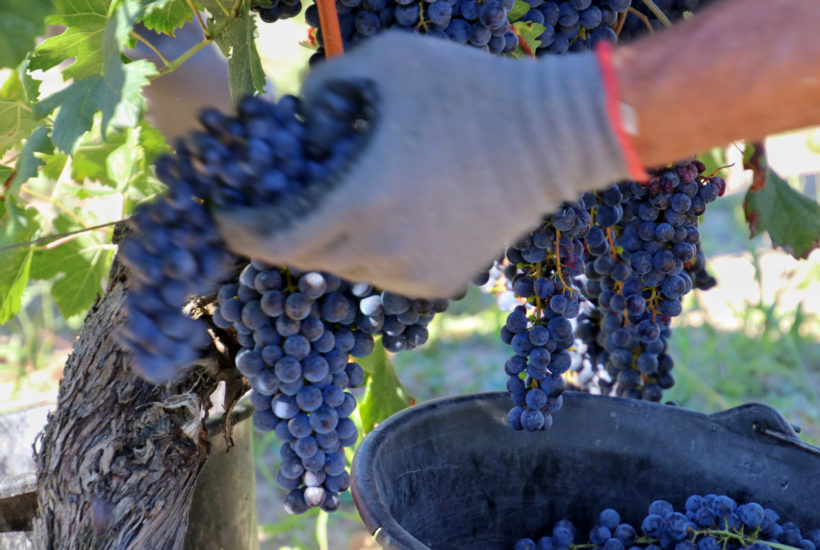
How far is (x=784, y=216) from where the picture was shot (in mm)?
1336

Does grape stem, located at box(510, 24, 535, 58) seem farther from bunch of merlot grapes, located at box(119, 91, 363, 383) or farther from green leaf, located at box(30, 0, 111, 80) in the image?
green leaf, located at box(30, 0, 111, 80)

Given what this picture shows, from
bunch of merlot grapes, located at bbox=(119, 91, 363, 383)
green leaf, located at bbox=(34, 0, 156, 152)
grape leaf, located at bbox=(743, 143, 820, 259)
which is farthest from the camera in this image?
grape leaf, located at bbox=(743, 143, 820, 259)

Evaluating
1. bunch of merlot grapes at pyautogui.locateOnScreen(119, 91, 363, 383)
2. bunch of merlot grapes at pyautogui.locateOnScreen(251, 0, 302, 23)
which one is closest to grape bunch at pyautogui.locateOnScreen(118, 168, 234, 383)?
bunch of merlot grapes at pyautogui.locateOnScreen(119, 91, 363, 383)

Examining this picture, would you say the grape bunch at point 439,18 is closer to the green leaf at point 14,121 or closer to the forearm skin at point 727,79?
the forearm skin at point 727,79

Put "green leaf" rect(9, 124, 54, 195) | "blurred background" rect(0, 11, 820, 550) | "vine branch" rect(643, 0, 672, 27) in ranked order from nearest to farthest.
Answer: "green leaf" rect(9, 124, 54, 195)
"vine branch" rect(643, 0, 672, 27)
"blurred background" rect(0, 11, 820, 550)

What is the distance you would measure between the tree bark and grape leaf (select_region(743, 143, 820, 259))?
2.99 ft

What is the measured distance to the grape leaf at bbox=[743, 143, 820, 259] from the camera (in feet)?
4.33

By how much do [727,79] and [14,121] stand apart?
911 mm

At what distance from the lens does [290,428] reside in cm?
88

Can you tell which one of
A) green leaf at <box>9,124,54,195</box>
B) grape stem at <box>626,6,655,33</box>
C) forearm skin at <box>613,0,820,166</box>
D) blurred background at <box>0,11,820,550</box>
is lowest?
blurred background at <box>0,11,820,550</box>

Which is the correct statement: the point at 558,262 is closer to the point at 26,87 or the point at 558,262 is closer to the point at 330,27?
the point at 330,27

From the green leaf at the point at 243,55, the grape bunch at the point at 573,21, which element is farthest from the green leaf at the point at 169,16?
the grape bunch at the point at 573,21

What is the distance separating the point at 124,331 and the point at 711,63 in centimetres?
54

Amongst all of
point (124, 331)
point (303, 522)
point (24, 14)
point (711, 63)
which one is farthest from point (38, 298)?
point (711, 63)
